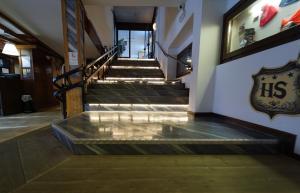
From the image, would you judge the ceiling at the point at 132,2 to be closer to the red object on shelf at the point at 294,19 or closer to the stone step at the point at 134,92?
the stone step at the point at 134,92

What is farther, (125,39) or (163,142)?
(125,39)

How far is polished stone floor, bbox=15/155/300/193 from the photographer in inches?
43.2

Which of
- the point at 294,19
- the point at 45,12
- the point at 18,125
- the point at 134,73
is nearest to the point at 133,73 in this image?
the point at 134,73

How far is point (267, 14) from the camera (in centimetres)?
196

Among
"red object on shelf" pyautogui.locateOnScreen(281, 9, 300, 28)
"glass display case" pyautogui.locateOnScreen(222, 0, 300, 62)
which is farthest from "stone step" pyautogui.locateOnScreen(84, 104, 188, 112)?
"red object on shelf" pyautogui.locateOnScreen(281, 9, 300, 28)

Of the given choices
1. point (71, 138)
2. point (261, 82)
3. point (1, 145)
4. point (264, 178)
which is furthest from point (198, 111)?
point (1, 145)

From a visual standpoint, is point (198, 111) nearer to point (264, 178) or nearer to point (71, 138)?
point (264, 178)

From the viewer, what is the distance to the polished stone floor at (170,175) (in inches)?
43.2

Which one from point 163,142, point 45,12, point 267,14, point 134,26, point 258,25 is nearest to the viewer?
point 163,142

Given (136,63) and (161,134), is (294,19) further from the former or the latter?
(136,63)

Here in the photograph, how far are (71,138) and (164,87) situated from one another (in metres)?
2.61

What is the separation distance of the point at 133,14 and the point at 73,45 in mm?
7355

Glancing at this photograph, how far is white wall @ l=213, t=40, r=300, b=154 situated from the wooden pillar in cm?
267

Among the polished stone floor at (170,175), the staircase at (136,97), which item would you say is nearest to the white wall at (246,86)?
the polished stone floor at (170,175)
